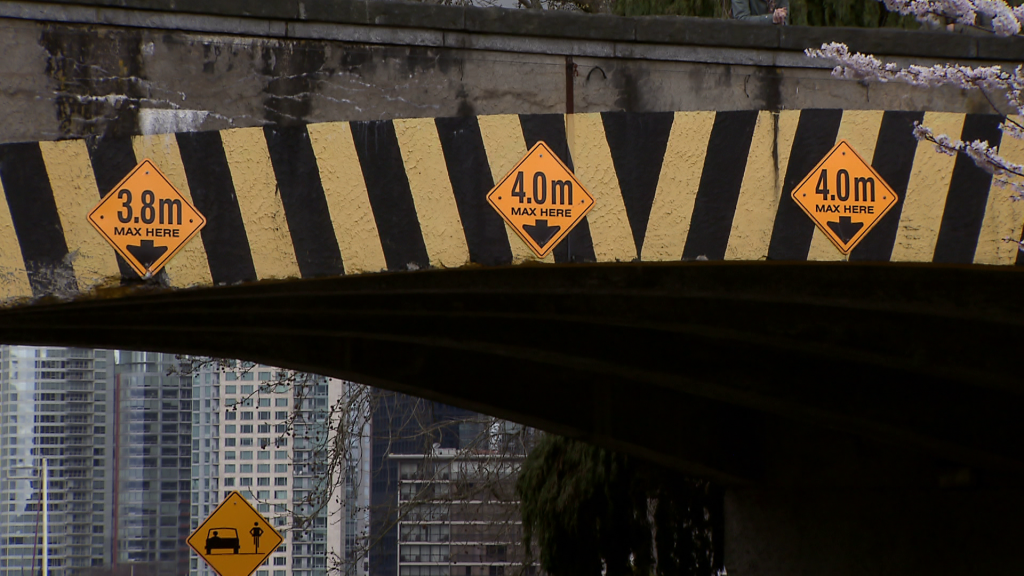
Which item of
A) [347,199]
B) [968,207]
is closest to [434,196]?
[347,199]

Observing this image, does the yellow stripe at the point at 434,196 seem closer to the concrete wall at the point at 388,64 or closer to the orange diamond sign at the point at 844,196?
the concrete wall at the point at 388,64

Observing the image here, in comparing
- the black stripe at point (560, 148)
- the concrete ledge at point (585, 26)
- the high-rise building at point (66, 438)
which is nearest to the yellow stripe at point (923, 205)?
the concrete ledge at point (585, 26)

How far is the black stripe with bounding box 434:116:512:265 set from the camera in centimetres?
720

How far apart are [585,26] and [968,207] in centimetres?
265

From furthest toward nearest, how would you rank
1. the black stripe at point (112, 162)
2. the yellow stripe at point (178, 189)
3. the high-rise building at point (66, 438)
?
the high-rise building at point (66, 438), the yellow stripe at point (178, 189), the black stripe at point (112, 162)

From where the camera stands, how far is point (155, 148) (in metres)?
6.89

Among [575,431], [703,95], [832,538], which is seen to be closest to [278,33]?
[703,95]

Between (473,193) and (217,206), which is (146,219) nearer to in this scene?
(217,206)

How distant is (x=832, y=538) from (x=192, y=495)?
108727mm

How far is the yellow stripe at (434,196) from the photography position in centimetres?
717

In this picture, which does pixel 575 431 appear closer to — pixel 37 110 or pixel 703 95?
pixel 703 95

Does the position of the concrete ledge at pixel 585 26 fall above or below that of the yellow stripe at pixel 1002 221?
above

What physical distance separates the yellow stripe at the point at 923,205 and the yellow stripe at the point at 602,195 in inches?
68.4

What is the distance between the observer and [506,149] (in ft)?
23.8
